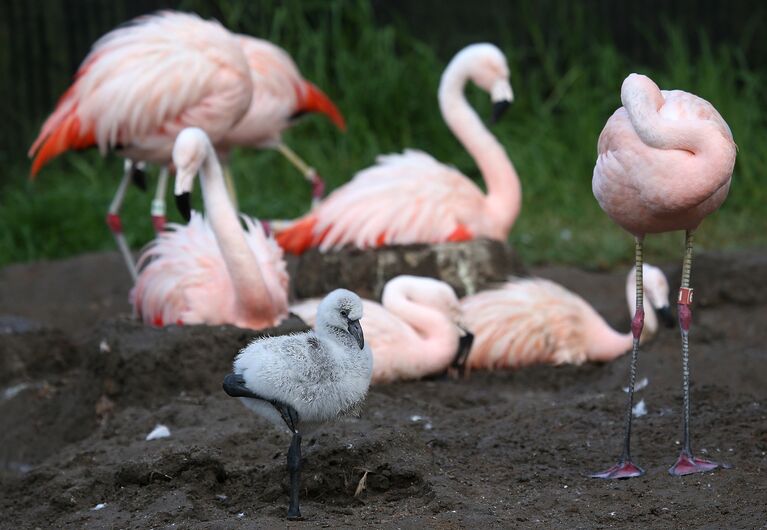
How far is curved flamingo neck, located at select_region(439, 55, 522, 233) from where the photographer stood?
6555 millimetres

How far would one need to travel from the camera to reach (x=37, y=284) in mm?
7406

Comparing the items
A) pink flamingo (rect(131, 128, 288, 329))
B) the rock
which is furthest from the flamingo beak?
pink flamingo (rect(131, 128, 288, 329))

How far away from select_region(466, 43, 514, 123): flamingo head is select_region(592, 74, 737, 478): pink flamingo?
9.84ft

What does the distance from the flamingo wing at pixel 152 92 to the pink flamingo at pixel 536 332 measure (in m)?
1.67

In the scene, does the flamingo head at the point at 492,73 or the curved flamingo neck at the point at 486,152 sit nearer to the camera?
the curved flamingo neck at the point at 486,152

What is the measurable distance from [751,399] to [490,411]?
942 millimetres

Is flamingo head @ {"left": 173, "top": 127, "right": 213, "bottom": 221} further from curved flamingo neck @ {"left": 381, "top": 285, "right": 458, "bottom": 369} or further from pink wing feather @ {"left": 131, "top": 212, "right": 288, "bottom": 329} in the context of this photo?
curved flamingo neck @ {"left": 381, "top": 285, "right": 458, "bottom": 369}

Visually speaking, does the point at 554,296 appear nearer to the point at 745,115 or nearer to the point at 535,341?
the point at 535,341

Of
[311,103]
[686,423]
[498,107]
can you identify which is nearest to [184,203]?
[686,423]

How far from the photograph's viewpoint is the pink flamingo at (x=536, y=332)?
559 centimetres

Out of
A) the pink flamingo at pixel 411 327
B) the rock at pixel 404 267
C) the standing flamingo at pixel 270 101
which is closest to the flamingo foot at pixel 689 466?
the pink flamingo at pixel 411 327

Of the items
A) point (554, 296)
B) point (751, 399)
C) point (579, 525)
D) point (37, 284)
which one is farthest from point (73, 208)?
point (579, 525)

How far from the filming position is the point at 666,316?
5.77m

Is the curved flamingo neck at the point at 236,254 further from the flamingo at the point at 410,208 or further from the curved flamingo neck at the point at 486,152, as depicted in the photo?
the curved flamingo neck at the point at 486,152
